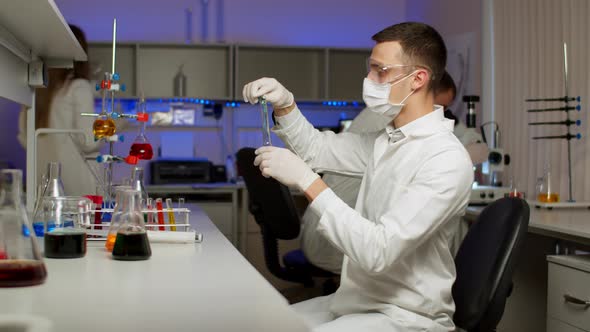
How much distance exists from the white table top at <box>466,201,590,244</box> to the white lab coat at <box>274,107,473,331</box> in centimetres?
76

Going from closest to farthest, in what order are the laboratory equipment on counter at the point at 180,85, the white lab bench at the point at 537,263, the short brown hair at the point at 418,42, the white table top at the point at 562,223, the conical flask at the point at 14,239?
the conical flask at the point at 14,239 < the short brown hair at the point at 418,42 < the white table top at the point at 562,223 < the white lab bench at the point at 537,263 < the laboratory equipment on counter at the point at 180,85

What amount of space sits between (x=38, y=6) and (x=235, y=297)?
3.44ft

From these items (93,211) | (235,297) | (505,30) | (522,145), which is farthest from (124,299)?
(505,30)

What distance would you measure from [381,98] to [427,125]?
16cm

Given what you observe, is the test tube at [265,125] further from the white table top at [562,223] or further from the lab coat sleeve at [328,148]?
the white table top at [562,223]

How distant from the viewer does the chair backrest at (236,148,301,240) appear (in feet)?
10.7

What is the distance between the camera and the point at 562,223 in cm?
251

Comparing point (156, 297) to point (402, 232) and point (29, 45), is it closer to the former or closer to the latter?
point (402, 232)

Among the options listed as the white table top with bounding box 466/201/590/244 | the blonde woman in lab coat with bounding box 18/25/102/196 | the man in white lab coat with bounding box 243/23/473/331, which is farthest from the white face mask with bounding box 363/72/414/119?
the blonde woman in lab coat with bounding box 18/25/102/196

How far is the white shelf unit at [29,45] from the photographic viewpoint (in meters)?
1.84

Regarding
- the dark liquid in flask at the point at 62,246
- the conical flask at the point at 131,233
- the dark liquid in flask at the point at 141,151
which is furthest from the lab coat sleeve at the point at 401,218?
the dark liquid in flask at the point at 141,151

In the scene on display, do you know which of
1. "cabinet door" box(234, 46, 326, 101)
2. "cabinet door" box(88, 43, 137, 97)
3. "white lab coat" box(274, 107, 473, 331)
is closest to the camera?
"white lab coat" box(274, 107, 473, 331)

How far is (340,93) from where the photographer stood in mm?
5508

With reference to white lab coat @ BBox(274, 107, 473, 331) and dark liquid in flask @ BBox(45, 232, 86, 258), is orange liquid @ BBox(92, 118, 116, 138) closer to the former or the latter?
dark liquid in flask @ BBox(45, 232, 86, 258)
